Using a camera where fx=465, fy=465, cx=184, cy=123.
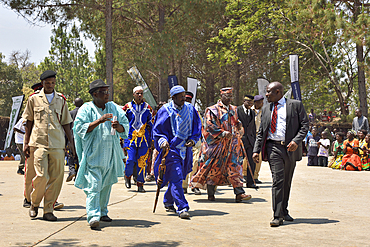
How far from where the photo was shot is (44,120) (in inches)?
249

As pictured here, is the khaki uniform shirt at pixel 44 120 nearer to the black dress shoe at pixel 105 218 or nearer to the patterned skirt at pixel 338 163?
the black dress shoe at pixel 105 218

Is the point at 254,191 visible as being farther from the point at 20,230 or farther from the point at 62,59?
the point at 62,59

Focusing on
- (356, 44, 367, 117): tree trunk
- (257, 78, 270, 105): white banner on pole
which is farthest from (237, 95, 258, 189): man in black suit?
(356, 44, 367, 117): tree trunk

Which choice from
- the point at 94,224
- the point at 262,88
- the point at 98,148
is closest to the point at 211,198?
the point at 98,148

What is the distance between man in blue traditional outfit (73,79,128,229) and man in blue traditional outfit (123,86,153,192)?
12.1ft

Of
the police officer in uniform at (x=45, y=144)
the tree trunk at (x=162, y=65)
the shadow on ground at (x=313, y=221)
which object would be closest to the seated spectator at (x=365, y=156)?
the shadow on ground at (x=313, y=221)

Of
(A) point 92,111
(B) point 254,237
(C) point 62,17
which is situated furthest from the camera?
(C) point 62,17

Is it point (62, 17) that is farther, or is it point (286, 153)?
point (62, 17)

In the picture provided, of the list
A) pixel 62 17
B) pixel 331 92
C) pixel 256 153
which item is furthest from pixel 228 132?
pixel 331 92

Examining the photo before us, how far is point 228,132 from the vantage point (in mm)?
8078

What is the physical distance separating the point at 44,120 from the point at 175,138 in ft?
6.09

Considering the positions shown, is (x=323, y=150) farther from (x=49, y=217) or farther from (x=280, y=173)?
(x=49, y=217)

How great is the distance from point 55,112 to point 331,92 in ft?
144

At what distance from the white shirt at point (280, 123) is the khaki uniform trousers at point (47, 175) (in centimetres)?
288
